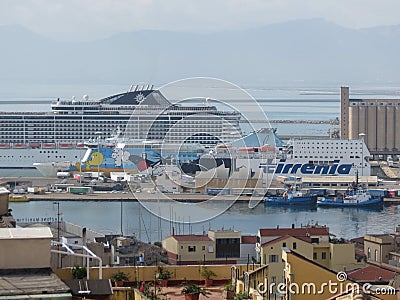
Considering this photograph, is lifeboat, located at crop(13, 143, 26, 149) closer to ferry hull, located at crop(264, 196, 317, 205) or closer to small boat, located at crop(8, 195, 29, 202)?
small boat, located at crop(8, 195, 29, 202)

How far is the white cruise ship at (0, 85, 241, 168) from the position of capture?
886 inches

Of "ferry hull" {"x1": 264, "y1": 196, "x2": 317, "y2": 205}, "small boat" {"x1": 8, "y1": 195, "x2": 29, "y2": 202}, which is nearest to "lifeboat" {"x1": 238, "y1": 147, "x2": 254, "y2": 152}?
"ferry hull" {"x1": 264, "y1": 196, "x2": 317, "y2": 205}

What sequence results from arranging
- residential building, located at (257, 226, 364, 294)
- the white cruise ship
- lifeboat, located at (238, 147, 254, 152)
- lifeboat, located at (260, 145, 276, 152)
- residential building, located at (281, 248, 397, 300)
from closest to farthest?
residential building, located at (281, 248, 397, 300), residential building, located at (257, 226, 364, 294), lifeboat, located at (238, 147, 254, 152), lifeboat, located at (260, 145, 276, 152), the white cruise ship

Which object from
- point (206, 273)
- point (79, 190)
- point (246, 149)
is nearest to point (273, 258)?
point (206, 273)

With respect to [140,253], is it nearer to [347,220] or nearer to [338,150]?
[347,220]

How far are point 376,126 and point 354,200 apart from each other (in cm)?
913

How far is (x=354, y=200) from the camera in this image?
16922 millimetres

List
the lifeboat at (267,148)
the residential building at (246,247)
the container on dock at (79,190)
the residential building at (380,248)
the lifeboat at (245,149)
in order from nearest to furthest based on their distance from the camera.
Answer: the residential building at (246,247)
the residential building at (380,248)
the container on dock at (79,190)
the lifeboat at (245,149)
the lifeboat at (267,148)

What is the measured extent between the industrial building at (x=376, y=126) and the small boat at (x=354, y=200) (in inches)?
314

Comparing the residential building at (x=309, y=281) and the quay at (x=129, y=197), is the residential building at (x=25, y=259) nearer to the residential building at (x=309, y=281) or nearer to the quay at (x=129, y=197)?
the residential building at (x=309, y=281)

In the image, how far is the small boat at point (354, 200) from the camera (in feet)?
55.5

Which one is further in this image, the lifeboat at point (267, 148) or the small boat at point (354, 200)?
the lifeboat at point (267, 148)

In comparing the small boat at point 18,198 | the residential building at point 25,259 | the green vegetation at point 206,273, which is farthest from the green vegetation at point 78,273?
the small boat at point 18,198

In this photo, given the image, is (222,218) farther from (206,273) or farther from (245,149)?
(206,273)
